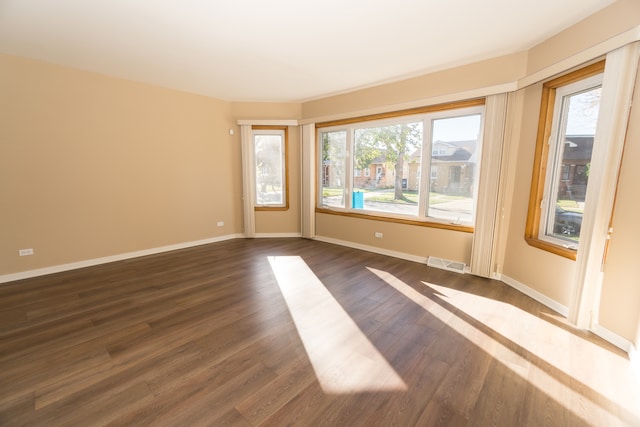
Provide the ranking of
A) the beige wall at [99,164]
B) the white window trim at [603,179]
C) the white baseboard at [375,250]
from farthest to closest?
the white baseboard at [375,250] → the beige wall at [99,164] → the white window trim at [603,179]

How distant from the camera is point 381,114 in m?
4.61

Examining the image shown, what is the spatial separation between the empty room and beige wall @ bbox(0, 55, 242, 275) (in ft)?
0.09

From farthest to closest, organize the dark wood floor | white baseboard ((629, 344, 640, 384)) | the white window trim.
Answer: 1. the white window trim
2. white baseboard ((629, 344, 640, 384))
3. the dark wood floor

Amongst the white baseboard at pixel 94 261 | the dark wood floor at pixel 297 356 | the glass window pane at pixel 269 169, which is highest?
the glass window pane at pixel 269 169

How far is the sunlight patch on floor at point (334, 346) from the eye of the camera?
1864mm

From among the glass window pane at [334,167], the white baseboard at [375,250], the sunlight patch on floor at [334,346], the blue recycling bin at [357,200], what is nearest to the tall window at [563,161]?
the white baseboard at [375,250]

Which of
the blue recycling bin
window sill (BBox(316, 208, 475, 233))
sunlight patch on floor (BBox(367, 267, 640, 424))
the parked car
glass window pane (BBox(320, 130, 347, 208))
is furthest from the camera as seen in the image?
glass window pane (BBox(320, 130, 347, 208))

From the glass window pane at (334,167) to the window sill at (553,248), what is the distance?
3127mm

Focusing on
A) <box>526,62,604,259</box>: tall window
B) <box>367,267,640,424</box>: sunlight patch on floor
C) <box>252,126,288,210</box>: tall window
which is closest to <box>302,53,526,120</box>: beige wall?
<box>526,62,604,259</box>: tall window

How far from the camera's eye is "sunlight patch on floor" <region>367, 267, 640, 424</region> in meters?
1.82

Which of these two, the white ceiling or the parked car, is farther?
the parked car

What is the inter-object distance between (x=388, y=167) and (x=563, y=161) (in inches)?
91.1

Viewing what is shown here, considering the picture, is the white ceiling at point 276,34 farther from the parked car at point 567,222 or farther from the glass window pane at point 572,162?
the parked car at point 567,222

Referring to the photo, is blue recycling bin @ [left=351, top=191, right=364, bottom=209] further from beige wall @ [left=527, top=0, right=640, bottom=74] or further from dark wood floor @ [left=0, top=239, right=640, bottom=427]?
beige wall @ [left=527, top=0, right=640, bottom=74]
